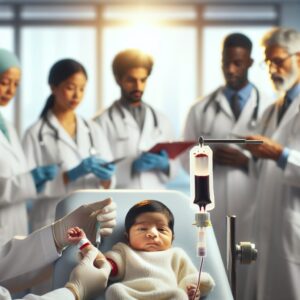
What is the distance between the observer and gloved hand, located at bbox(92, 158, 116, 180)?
273cm

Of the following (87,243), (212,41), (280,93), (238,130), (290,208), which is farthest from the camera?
(212,41)

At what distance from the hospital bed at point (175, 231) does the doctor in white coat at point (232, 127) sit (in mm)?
909

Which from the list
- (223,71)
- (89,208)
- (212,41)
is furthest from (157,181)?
(212,41)

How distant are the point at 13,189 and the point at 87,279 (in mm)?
1028

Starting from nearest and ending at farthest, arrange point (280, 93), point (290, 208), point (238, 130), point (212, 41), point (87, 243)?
1. point (87, 243)
2. point (290, 208)
3. point (280, 93)
4. point (238, 130)
5. point (212, 41)

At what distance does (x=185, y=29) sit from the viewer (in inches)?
199

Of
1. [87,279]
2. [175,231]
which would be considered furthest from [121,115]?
[87,279]

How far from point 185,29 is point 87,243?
3.61m

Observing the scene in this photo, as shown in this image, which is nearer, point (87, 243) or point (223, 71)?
point (87, 243)

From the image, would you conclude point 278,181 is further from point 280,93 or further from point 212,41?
point 212,41

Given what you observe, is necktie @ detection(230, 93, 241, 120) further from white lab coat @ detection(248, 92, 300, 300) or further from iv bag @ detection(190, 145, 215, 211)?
iv bag @ detection(190, 145, 215, 211)

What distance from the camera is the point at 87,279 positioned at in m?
1.59

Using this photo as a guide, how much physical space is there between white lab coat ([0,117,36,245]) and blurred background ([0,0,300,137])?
233 cm

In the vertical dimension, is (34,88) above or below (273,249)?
above
